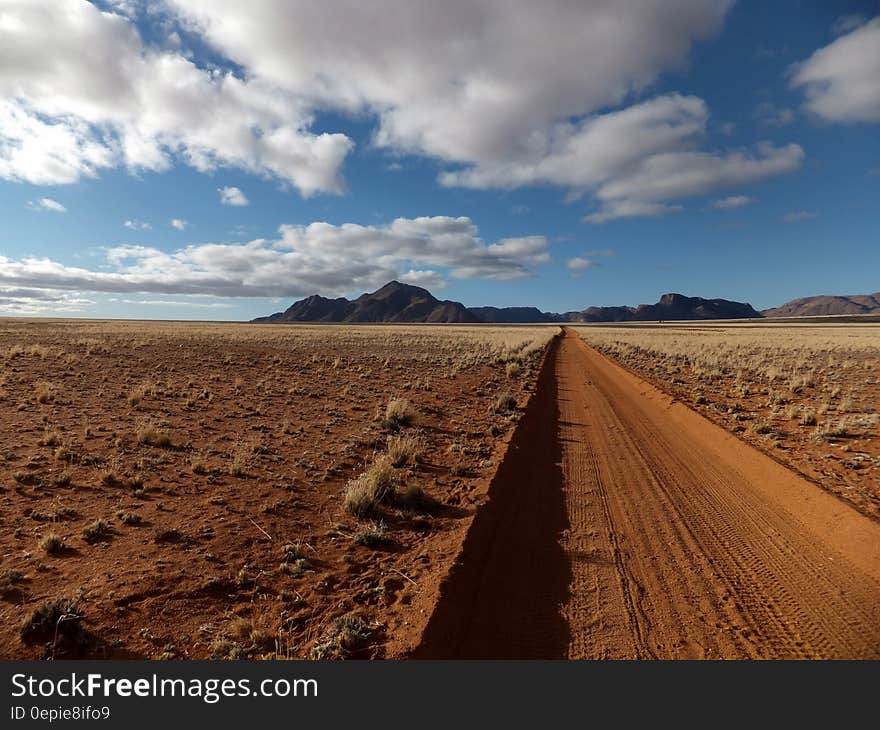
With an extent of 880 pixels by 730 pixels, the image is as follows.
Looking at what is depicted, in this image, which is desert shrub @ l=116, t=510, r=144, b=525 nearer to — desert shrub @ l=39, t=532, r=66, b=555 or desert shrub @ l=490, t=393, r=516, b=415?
desert shrub @ l=39, t=532, r=66, b=555

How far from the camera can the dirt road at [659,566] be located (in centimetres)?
384

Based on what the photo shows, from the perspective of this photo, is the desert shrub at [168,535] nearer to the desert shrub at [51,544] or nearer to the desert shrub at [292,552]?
the desert shrub at [51,544]

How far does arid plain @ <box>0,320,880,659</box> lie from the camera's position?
3936 mm

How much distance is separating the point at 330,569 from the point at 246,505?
247cm

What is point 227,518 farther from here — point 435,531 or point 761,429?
point 761,429

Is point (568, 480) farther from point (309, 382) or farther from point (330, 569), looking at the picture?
point (309, 382)

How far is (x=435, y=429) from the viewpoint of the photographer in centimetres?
1184

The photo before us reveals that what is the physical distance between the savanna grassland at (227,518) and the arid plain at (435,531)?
0.04 m

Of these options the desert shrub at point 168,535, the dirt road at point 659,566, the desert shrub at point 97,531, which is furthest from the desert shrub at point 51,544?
the dirt road at point 659,566

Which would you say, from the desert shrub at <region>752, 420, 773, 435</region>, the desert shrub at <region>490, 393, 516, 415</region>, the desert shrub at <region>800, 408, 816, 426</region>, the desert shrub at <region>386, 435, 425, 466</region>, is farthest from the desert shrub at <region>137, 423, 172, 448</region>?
the desert shrub at <region>800, 408, 816, 426</region>

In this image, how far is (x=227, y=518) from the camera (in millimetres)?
6406

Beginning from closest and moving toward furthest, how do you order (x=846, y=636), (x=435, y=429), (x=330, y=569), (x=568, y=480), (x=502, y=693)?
(x=502, y=693), (x=846, y=636), (x=330, y=569), (x=568, y=480), (x=435, y=429)

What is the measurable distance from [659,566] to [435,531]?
9.14 ft

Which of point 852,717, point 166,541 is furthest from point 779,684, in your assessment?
point 166,541
